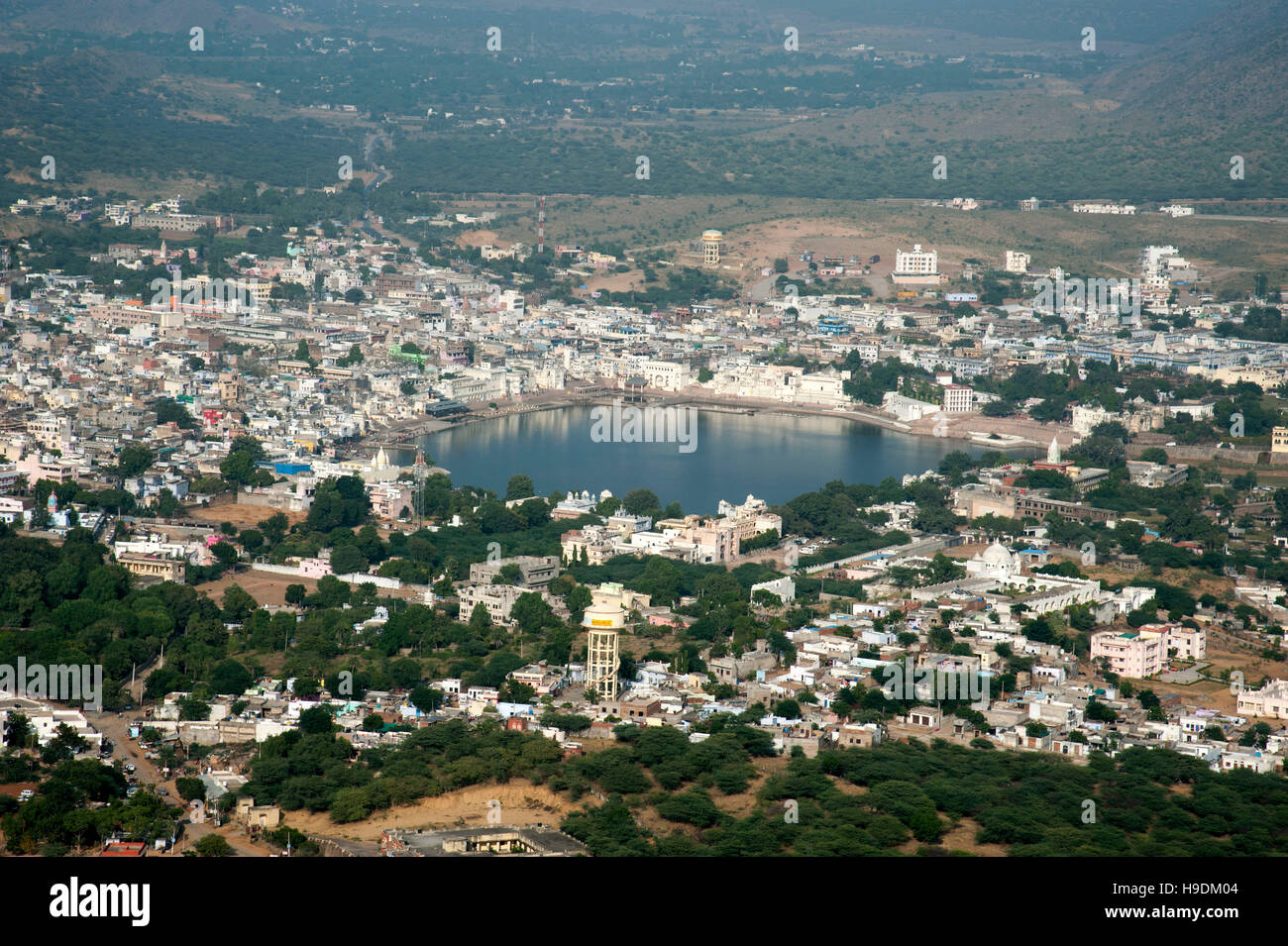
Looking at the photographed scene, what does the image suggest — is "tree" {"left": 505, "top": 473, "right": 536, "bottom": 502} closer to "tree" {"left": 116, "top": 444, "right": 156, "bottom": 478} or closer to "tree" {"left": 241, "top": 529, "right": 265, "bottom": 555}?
"tree" {"left": 241, "top": 529, "right": 265, "bottom": 555}

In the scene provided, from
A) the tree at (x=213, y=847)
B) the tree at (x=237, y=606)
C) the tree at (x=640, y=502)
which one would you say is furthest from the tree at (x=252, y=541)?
the tree at (x=213, y=847)

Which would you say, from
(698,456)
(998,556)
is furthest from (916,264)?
(998,556)

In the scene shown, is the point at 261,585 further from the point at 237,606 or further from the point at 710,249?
the point at 710,249

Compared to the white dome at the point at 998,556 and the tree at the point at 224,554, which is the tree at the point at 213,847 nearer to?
the tree at the point at 224,554

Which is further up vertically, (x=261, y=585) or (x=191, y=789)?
(x=191, y=789)

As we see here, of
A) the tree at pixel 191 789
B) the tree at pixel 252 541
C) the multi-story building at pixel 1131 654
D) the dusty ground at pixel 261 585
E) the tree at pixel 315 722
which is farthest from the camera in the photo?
the tree at pixel 252 541

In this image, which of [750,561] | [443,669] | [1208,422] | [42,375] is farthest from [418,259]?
[443,669]

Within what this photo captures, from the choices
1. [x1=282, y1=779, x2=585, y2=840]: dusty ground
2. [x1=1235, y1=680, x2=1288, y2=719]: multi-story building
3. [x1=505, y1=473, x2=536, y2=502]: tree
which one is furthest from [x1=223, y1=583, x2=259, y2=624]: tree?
[x1=1235, y1=680, x2=1288, y2=719]: multi-story building
